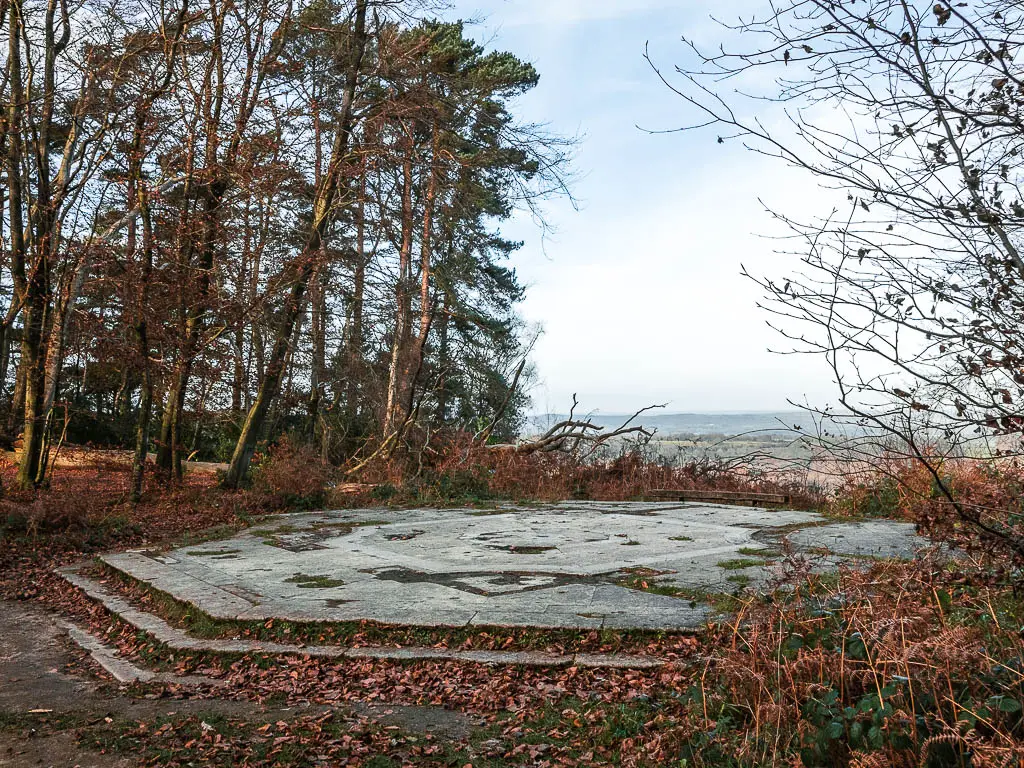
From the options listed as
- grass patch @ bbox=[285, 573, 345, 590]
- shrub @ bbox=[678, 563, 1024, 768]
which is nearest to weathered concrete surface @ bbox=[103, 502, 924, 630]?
grass patch @ bbox=[285, 573, 345, 590]

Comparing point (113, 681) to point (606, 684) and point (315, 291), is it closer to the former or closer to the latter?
point (606, 684)

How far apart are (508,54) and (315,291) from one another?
1175 centimetres

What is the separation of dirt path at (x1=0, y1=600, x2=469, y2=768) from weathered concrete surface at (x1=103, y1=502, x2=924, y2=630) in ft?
2.98

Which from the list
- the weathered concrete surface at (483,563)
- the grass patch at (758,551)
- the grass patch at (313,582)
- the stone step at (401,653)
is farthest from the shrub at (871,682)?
the grass patch at (313,582)

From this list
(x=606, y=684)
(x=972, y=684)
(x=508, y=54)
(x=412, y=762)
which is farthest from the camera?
(x=508, y=54)

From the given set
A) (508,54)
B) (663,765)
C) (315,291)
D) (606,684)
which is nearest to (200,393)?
(315,291)

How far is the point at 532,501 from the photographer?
38.8 ft

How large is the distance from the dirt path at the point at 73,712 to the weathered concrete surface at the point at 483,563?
0.91 m

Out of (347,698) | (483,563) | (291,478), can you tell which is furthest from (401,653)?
(291,478)

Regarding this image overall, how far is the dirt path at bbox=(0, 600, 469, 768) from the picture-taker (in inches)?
138

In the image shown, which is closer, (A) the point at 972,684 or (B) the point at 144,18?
(A) the point at 972,684

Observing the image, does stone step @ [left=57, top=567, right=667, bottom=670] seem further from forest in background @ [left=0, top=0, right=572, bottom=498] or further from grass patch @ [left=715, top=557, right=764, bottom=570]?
forest in background @ [left=0, top=0, right=572, bottom=498]

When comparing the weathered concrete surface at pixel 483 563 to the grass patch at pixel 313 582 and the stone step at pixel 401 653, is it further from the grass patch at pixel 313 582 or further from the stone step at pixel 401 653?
the stone step at pixel 401 653

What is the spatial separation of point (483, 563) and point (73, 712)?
127 inches
